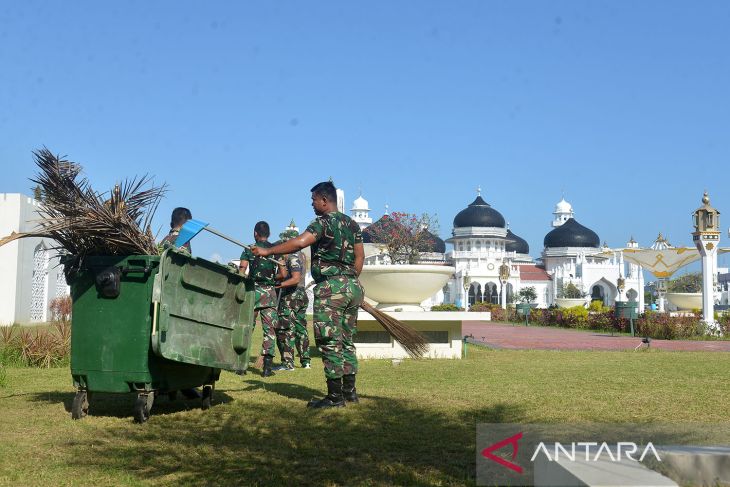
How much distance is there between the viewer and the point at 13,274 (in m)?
19.1

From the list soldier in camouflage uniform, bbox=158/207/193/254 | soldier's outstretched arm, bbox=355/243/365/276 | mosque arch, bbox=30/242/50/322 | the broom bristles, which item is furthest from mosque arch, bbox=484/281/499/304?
soldier's outstretched arm, bbox=355/243/365/276

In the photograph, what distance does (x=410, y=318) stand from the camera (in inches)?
386

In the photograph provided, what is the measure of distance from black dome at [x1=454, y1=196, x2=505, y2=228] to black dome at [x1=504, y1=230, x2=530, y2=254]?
7.30 m

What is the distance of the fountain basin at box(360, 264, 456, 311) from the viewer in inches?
390

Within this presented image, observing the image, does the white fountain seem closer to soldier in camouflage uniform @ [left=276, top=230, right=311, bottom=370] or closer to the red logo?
soldier in camouflage uniform @ [left=276, top=230, right=311, bottom=370]

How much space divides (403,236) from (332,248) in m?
39.1

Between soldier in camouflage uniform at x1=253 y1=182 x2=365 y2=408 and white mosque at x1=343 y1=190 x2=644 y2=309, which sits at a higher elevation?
white mosque at x1=343 y1=190 x2=644 y2=309

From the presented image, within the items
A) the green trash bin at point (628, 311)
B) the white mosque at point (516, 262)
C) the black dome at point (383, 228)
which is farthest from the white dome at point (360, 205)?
the green trash bin at point (628, 311)

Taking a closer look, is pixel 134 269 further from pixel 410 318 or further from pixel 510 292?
pixel 510 292

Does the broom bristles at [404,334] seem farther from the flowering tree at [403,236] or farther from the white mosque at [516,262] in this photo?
the white mosque at [516,262]

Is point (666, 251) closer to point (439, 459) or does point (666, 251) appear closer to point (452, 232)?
point (439, 459)

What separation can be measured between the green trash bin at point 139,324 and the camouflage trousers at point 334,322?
78 centimetres

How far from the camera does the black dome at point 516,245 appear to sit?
311 feet

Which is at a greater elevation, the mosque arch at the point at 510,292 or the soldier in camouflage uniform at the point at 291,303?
the mosque arch at the point at 510,292
